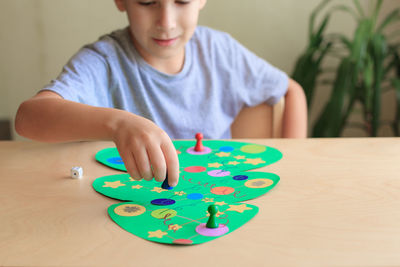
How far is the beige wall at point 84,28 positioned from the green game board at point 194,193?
48.8 inches

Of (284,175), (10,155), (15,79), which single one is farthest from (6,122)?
(284,175)

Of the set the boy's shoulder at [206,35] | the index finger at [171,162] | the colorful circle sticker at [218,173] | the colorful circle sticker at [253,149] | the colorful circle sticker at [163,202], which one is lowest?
the colorful circle sticker at [253,149]

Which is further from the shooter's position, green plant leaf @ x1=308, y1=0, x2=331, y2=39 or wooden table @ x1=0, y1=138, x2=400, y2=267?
green plant leaf @ x1=308, y1=0, x2=331, y2=39

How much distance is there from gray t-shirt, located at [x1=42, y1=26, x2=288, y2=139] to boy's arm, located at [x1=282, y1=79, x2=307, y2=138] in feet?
0.09

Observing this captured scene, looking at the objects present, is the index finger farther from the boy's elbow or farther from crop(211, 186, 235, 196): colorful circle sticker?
the boy's elbow

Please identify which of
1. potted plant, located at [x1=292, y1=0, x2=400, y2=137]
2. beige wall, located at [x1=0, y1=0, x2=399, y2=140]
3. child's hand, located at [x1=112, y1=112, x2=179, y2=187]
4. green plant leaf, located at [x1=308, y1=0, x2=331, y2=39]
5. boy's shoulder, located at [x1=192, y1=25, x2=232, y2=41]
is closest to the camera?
child's hand, located at [x1=112, y1=112, x2=179, y2=187]

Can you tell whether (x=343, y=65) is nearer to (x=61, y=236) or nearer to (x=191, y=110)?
(x=191, y=110)

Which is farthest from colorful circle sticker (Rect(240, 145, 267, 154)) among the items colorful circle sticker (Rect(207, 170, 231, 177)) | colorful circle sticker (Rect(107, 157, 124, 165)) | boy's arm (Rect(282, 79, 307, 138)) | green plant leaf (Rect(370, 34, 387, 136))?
green plant leaf (Rect(370, 34, 387, 136))

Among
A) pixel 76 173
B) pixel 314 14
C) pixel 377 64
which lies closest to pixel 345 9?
pixel 314 14

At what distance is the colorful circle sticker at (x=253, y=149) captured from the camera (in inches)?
30.5

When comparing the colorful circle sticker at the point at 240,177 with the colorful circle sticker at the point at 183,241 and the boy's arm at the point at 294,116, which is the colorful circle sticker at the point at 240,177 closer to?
the colorful circle sticker at the point at 183,241

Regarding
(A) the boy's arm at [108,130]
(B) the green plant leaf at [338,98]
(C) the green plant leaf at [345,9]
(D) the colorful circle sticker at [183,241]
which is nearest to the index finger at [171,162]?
(A) the boy's arm at [108,130]

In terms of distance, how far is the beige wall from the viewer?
189 cm

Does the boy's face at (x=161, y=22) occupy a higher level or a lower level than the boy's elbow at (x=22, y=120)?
higher
